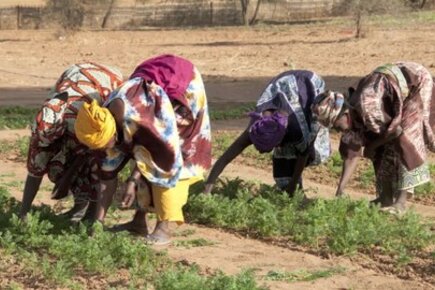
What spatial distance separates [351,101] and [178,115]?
1732 mm

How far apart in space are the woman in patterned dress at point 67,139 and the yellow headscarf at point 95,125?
48cm

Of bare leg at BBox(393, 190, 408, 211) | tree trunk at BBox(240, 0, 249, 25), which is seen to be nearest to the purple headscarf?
bare leg at BBox(393, 190, 408, 211)

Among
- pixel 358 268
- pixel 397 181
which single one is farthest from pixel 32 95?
pixel 358 268

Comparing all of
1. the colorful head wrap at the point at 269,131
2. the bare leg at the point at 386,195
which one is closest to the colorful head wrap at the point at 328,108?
the colorful head wrap at the point at 269,131

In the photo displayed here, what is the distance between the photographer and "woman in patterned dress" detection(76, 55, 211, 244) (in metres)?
5.94

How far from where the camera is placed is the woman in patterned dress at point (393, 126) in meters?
7.27

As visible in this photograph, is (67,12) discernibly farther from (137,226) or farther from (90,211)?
(137,226)

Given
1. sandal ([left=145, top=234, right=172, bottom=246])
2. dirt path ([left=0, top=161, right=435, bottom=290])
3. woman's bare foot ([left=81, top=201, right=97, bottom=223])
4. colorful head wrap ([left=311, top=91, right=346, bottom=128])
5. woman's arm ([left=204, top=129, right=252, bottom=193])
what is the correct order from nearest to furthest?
dirt path ([left=0, top=161, right=435, bottom=290]) < sandal ([left=145, top=234, right=172, bottom=246]) < woman's bare foot ([left=81, top=201, right=97, bottom=223]) < colorful head wrap ([left=311, top=91, right=346, bottom=128]) < woman's arm ([left=204, top=129, right=252, bottom=193])

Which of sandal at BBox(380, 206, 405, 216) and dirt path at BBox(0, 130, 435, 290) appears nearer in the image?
dirt path at BBox(0, 130, 435, 290)

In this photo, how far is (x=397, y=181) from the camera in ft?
25.3

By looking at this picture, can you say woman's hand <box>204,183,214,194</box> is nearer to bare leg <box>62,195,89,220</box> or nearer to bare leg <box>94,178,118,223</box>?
bare leg <box>62,195,89,220</box>

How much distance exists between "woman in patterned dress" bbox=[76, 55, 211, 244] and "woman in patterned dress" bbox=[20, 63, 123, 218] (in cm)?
36

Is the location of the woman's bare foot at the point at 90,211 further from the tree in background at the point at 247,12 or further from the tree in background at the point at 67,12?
the tree in background at the point at 247,12

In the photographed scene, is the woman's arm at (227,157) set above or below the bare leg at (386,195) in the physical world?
above
